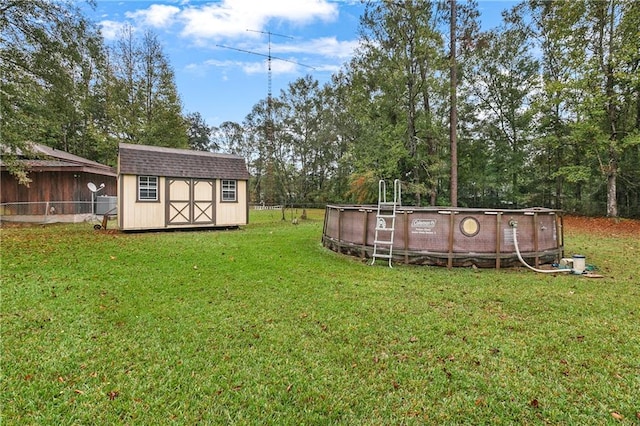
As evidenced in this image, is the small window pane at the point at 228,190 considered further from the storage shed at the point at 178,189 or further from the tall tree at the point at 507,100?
the tall tree at the point at 507,100

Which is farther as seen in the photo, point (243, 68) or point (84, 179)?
point (243, 68)

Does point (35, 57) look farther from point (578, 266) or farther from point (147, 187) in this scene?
point (578, 266)

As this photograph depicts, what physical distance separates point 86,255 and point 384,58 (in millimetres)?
16158

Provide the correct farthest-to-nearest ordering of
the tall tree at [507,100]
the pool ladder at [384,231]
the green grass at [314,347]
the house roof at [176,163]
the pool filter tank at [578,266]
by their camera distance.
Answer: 1. the tall tree at [507,100]
2. the house roof at [176,163]
3. the pool ladder at [384,231]
4. the pool filter tank at [578,266]
5. the green grass at [314,347]

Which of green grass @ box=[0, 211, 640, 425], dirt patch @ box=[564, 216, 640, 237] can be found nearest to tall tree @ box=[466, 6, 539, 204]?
dirt patch @ box=[564, 216, 640, 237]

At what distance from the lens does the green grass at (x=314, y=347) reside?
2.31m

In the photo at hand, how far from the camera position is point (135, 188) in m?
12.0

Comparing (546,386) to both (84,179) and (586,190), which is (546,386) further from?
(586,190)

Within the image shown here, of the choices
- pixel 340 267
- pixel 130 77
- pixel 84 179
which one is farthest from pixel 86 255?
pixel 130 77

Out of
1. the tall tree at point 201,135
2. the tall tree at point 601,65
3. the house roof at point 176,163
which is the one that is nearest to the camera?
the house roof at point 176,163

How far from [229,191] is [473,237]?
1065 centimetres

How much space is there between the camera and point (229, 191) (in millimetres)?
14227

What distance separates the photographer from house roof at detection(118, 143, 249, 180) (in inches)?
476

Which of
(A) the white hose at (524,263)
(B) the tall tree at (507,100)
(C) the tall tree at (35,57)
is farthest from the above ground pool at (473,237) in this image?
(B) the tall tree at (507,100)
